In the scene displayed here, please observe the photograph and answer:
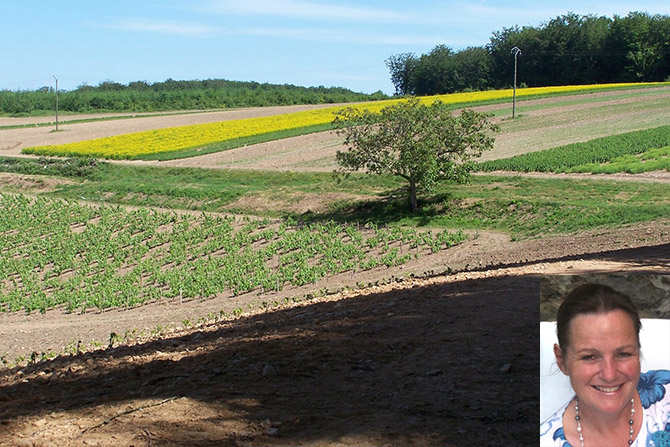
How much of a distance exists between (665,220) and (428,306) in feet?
56.2

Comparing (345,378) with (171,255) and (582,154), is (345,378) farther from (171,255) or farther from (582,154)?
(582,154)

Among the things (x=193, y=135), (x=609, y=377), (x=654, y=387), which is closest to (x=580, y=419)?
(x=609, y=377)

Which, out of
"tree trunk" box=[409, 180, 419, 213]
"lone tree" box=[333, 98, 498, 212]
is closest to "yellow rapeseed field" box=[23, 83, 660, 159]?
"lone tree" box=[333, 98, 498, 212]

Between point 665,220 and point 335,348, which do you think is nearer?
point 335,348

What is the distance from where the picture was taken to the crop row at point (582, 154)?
36.9 metres

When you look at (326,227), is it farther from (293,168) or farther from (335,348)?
(335,348)

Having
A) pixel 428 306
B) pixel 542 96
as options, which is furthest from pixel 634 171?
pixel 542 96

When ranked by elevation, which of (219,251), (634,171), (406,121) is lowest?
(219,251)

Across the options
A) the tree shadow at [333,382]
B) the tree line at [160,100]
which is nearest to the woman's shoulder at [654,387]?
the tree shadow at [333,382]

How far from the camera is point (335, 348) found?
8.10 metres

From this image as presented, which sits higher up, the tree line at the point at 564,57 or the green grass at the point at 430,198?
the tree line at the point at 564,57

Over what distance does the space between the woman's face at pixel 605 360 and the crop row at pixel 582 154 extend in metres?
33.3

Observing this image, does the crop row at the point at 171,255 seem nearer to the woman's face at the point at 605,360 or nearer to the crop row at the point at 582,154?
the crop row at the point at 582,154

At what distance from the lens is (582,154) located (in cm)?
3872
